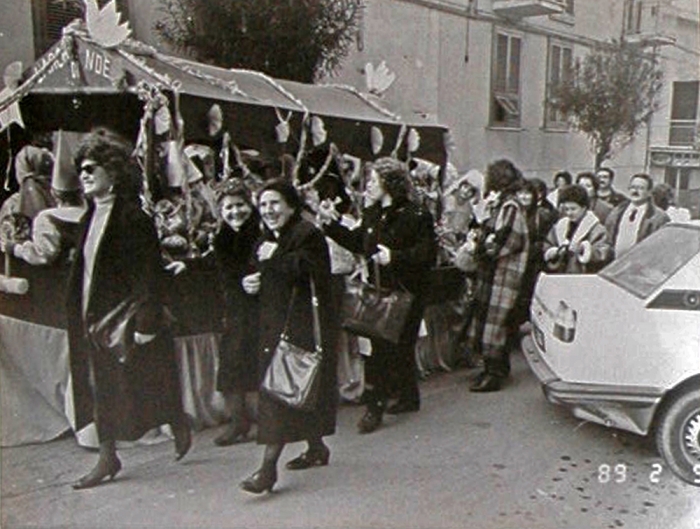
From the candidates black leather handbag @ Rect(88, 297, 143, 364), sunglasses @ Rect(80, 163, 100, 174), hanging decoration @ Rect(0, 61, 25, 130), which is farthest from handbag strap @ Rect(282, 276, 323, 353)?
hanging decoration @ Rect(0, 61, 25, 130)

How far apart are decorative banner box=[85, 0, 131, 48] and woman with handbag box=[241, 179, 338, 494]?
55 centimetres

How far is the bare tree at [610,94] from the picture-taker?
230 centimetres

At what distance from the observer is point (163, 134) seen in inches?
75.5

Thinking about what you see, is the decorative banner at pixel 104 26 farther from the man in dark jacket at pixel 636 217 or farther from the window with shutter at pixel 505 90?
the man in dark jacket at pixel 636 217

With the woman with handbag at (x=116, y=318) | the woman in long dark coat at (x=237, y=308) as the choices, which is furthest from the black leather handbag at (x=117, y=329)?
the woman in long dark coat at (x=237, y=308)

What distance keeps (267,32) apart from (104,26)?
431 mm

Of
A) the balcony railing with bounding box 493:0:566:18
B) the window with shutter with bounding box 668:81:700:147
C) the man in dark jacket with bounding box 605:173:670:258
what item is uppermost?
the balcony railing with bounding box 493:0:566:18

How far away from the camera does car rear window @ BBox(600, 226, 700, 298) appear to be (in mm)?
2238

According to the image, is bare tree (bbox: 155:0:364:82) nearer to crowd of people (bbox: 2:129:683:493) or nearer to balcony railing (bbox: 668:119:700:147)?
crowd of people (bbox: 2:129:683:493)

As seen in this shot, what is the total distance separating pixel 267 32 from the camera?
204 centimetres

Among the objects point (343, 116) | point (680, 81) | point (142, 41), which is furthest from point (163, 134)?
point (680, 81)

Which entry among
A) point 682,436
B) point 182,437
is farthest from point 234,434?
point 682,436

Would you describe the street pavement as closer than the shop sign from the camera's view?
Yes

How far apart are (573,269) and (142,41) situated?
1.46m
